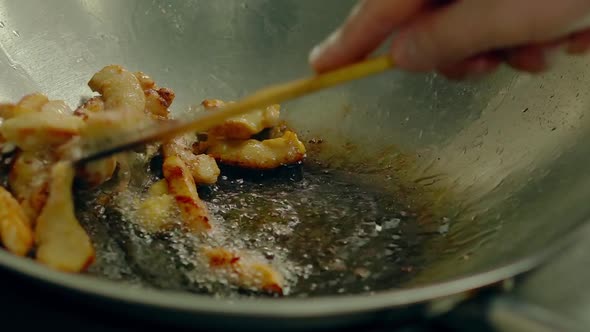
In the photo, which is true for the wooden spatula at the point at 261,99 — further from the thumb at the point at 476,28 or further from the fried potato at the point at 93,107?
the fried potato at the point at 93,107

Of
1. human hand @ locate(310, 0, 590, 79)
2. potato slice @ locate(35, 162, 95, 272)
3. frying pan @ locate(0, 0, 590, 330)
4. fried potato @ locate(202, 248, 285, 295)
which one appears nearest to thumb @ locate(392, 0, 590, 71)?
human hand @ locate(310, 0, 590, 79)

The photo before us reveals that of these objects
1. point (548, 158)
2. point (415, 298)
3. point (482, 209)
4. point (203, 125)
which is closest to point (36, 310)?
point (203, 125)

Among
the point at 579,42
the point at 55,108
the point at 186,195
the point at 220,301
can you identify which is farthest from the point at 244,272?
the point at 579,42

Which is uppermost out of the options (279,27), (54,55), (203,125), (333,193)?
(279,27)

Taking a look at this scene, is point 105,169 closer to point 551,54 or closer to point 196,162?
point 196,162

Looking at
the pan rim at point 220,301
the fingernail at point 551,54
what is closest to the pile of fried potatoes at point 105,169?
the pan rim at point 220,301

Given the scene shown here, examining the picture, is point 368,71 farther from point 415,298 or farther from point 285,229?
point 285,229
